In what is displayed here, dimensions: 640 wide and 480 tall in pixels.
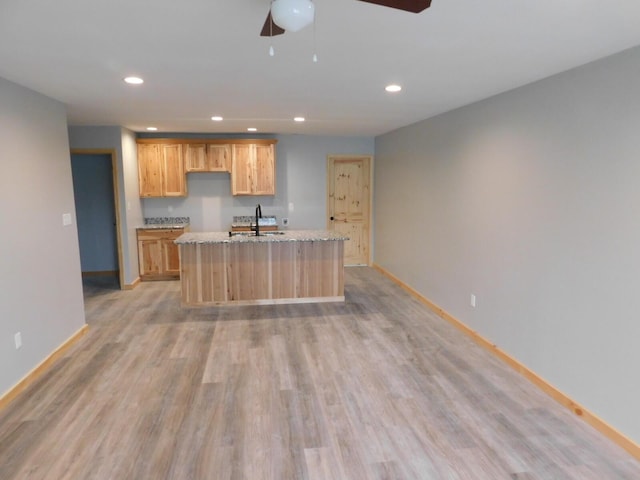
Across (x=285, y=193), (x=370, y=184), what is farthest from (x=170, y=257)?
(x=370, y=184)

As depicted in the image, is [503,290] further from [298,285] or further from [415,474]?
[298,285]

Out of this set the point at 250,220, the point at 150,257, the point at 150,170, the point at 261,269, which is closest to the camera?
the point at 261,269

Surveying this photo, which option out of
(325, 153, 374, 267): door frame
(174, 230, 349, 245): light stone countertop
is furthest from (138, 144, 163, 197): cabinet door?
(325, 153, 374, 267): door frame

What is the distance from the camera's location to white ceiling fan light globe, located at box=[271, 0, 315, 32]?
1.37 metres

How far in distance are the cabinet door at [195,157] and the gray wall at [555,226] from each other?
3827 millimetres

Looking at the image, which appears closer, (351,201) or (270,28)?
(270,28)

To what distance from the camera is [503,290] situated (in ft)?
11.9

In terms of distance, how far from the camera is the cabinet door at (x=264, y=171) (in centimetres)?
674

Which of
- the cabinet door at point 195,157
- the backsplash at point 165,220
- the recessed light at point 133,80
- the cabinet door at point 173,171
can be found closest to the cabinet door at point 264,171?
the cabinet door at point 195,157

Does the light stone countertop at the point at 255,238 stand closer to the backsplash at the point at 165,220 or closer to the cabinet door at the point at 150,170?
the backsplash at the point at 165,220

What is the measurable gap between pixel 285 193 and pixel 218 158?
1.30m

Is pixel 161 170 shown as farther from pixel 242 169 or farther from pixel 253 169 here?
pixel 253 169

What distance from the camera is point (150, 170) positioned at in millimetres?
6605

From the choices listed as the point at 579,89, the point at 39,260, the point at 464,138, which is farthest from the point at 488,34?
the point at 39,260
